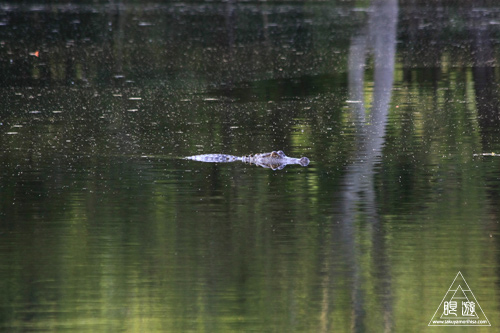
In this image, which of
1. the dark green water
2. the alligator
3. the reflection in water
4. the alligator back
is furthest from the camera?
the alligator back

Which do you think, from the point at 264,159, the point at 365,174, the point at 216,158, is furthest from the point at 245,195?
the point at 216,158

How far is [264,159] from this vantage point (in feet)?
55.4

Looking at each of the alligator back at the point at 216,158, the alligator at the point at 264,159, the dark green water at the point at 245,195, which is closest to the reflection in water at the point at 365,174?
the dark green water at the point at 245,195

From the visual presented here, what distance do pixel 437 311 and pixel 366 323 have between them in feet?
2.72

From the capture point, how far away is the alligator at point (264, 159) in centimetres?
1681

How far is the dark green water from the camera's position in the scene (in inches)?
399

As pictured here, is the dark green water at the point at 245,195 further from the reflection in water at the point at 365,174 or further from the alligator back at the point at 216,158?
the alligator back at the point at 216,158

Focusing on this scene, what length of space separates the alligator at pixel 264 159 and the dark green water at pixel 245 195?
0.83 ft

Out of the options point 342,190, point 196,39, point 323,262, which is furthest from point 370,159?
point 196,39

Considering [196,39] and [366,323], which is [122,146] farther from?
[196,39]

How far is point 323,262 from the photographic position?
37.2 ft

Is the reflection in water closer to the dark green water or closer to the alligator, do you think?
the dark green water

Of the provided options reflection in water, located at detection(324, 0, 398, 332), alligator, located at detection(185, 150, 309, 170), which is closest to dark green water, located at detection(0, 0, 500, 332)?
reflection in water, located at detection(324, 0, 398, 332)

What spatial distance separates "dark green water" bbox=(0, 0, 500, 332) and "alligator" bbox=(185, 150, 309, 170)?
0.83 feet
